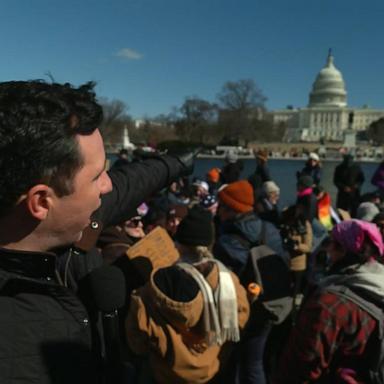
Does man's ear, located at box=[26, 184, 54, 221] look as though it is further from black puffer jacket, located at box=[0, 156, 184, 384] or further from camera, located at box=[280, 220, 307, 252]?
camera, located at box=[280, 220, 307, 252]

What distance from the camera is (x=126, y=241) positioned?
10.1 ft

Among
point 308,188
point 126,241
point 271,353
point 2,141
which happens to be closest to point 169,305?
point 126,241

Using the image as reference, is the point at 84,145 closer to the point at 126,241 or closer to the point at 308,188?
the point at 126,241

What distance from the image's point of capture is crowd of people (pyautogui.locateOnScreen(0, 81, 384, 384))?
3.32 feet

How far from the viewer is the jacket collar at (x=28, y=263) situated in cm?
103

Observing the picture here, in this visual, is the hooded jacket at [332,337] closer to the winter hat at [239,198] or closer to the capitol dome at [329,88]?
the winter hat at [239,198]

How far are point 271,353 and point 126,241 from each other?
4.88 ft

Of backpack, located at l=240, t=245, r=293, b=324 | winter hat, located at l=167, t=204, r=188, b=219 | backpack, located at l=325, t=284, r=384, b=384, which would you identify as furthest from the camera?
winter hat, located at l=167, t=204, r=188, b=219

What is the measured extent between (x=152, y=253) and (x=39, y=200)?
1582 mm

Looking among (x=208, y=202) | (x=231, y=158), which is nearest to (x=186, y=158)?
(x=208, y=202)

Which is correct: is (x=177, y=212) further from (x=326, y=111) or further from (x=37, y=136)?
(x=326, y=111)

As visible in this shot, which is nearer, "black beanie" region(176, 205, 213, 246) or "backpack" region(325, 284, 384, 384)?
"backpack" region(325, 284, 384, 384)

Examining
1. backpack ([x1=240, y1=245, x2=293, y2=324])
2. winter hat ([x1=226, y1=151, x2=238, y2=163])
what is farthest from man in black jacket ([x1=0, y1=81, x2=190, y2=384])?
winter hat ([x1=226, y1=151, x2=238, y2=163])

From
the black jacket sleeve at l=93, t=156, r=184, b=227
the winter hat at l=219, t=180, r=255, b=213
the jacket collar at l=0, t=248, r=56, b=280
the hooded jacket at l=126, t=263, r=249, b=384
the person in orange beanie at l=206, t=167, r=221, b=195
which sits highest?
the black jacket sleeve at l=93, t=156, r=184, b=227
